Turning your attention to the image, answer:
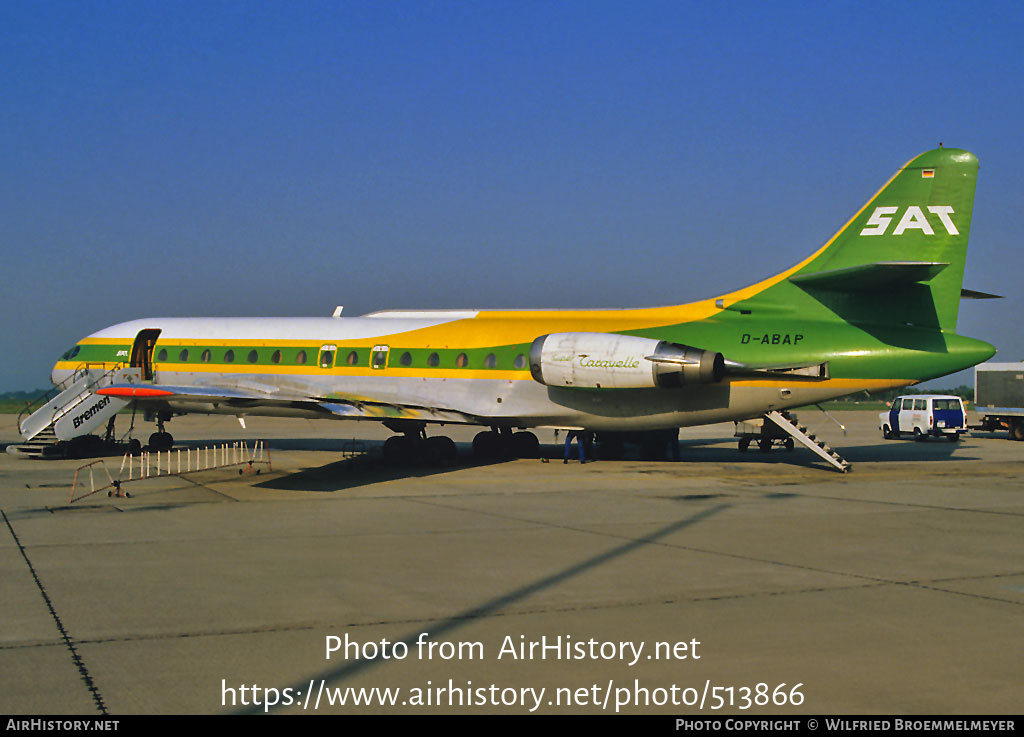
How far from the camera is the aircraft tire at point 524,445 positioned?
1045 inches

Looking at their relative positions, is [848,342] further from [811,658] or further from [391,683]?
[391,683]

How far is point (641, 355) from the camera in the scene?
68.7 ft

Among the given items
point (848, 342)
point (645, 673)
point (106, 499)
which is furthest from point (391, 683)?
point (848, 342)

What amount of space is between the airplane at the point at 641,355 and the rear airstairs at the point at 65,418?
6 centimetres

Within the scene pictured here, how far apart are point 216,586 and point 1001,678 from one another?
22.9 feet

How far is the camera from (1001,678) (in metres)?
6.36

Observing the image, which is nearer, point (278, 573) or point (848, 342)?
point (278, 573)

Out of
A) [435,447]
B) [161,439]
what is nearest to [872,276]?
[435,447]

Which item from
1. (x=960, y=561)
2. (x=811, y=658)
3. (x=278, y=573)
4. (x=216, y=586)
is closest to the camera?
(x=811, y=658)

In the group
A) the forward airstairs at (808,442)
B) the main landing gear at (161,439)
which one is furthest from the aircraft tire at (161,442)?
the forward airstairs at (808,442)

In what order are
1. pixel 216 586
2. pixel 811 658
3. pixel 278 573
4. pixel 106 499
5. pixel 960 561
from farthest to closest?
pixel 106 499 → pixel 960 561 → pixel 278 573 → pixel 216 586 → pixel 811 658

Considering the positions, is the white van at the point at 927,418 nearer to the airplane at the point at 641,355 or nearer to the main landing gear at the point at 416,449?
the airplane at the point at 641,355

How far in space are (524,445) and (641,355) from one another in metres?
6.76
